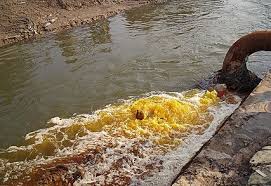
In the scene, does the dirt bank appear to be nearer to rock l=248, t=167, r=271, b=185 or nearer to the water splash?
the water splash

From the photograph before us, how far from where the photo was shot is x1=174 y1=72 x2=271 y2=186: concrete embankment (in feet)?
17.1

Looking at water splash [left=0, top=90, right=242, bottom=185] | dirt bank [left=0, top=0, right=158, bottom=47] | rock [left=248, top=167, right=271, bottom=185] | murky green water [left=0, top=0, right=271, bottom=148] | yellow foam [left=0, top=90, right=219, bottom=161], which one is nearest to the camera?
rock [left=248, top=167, right=271, bottom=185]

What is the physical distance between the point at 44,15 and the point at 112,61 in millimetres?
5578

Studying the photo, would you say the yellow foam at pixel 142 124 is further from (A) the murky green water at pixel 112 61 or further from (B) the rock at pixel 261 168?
(B) the rock at pixel 261 168

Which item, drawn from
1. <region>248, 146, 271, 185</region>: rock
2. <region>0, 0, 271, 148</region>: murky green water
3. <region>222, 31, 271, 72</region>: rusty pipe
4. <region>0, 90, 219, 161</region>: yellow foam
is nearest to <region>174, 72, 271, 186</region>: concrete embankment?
<region>248, 146, 271, 185</region>: rock

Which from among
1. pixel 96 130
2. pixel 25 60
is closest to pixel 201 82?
pixel 96 130

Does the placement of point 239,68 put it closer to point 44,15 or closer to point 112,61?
point 112,61

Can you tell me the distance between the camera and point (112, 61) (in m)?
11.4

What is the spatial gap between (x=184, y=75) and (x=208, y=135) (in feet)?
10.6

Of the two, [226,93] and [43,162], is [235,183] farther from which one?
[226,93]

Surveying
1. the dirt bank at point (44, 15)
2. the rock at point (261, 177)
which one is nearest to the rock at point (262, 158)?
the rock at point (261, 177)

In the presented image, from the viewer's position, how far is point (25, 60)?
12.1m

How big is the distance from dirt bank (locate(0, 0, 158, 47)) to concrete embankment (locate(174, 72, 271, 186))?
9672 millimetres

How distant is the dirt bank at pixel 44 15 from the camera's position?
560 inches
